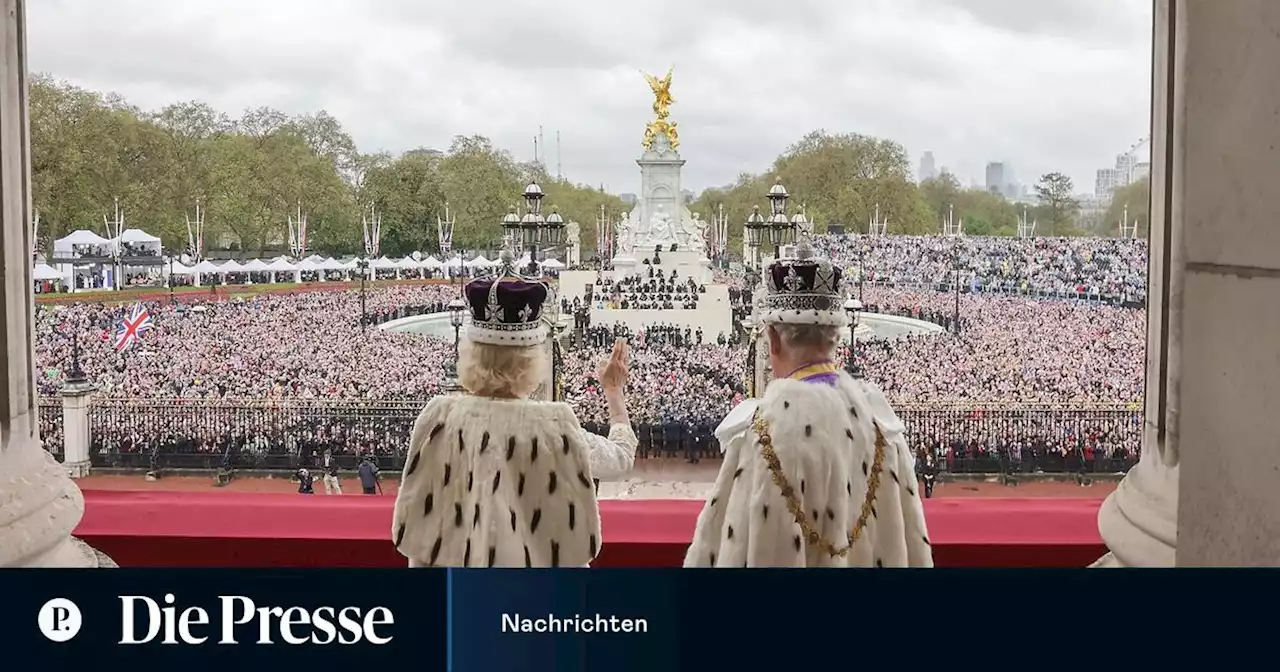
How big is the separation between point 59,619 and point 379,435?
11278 mm

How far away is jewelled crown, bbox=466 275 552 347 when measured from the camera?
7.25 ft

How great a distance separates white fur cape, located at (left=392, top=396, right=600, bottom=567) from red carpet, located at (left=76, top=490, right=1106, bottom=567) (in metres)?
0.40

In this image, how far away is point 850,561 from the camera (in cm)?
226

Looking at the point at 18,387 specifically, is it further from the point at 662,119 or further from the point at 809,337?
the point at 662,119

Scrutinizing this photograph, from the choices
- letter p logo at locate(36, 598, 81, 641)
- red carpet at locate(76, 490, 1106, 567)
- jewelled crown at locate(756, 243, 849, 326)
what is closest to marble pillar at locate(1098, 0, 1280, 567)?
red carpet at locate(76, 490, 1106, 567)

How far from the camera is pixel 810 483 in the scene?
2.14 m

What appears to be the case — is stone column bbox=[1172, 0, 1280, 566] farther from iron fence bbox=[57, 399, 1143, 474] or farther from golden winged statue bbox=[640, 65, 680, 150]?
golden winged statue bbox=[640, 65, 680, 150]

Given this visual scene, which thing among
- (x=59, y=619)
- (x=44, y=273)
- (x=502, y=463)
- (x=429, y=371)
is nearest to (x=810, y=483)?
(x=502, y=463)

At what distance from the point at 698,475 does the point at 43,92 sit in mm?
32063

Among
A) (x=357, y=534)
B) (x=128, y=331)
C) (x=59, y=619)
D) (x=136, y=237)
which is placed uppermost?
(x=136, y=237)

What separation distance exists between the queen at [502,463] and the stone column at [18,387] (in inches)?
33.0

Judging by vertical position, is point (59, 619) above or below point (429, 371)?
above

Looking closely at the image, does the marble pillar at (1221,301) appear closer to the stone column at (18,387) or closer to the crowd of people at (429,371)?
the stone column at (18,387)

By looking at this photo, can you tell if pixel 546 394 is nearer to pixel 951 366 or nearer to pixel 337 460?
pixel 337 460
